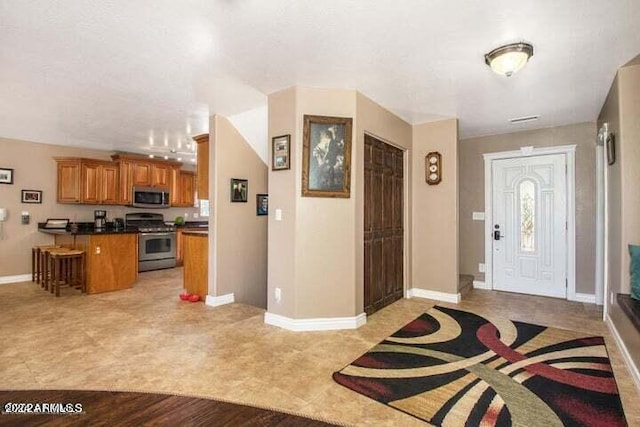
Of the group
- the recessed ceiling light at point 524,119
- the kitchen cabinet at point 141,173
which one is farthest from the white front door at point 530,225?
the kitchen cabinet at point 141,173

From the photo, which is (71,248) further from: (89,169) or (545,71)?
(545,71)

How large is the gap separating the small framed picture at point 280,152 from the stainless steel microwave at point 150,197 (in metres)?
4.66

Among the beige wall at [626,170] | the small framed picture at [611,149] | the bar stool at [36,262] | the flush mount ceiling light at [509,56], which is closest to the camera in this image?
the flush mount ceiling light at [509,56]

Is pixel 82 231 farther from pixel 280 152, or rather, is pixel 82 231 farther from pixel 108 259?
pixel 280 152

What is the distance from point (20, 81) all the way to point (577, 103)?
6.08 m

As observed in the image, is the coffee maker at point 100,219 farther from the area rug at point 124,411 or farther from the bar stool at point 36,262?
the area rug at point 124,411

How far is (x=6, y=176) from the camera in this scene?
553 cm

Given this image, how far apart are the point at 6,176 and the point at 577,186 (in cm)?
916

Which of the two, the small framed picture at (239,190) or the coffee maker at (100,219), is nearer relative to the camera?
the small framed picture at (239,190)

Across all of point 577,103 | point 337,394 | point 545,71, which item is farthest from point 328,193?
point 577,103

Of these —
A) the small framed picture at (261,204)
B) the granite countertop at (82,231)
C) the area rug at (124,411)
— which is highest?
the small framed picture at (261,204)

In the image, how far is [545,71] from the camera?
116 inches

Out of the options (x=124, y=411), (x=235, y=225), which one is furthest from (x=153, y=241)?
(x=124, y=411)

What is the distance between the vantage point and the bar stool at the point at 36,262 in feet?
17.9
